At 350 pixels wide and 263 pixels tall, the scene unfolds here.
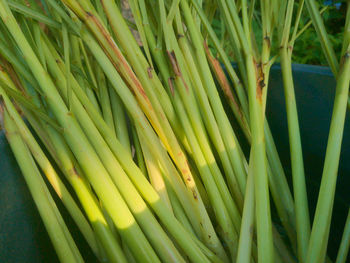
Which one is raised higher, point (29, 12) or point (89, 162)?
point (29, 12)

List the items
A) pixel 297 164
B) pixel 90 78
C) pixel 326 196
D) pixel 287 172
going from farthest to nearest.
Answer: pixel 287 172 < pixel 90 78 < pixel 297 164 < pixel 326 196


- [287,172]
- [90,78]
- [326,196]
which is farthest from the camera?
[287,172]

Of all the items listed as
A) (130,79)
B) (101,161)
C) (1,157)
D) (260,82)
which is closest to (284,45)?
(260,82)

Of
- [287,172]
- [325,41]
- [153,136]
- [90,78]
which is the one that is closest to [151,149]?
[153,136]

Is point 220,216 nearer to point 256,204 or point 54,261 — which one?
point 256,204

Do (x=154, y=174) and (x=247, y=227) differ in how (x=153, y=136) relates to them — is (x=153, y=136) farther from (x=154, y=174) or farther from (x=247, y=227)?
(x=247, y=227)

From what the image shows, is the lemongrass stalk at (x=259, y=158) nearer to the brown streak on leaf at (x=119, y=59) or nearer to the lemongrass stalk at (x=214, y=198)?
the lemongrass stalk at (x=214, y=198)

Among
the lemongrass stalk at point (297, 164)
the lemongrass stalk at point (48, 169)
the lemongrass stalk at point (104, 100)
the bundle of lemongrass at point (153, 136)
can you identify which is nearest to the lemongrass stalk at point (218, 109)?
the bundle of lemongrass at point (153, 136)

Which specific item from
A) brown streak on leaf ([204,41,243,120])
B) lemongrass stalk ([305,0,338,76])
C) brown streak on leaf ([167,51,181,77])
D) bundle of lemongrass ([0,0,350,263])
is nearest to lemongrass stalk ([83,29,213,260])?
bundle of lemongrass ([0,0,350,263])
